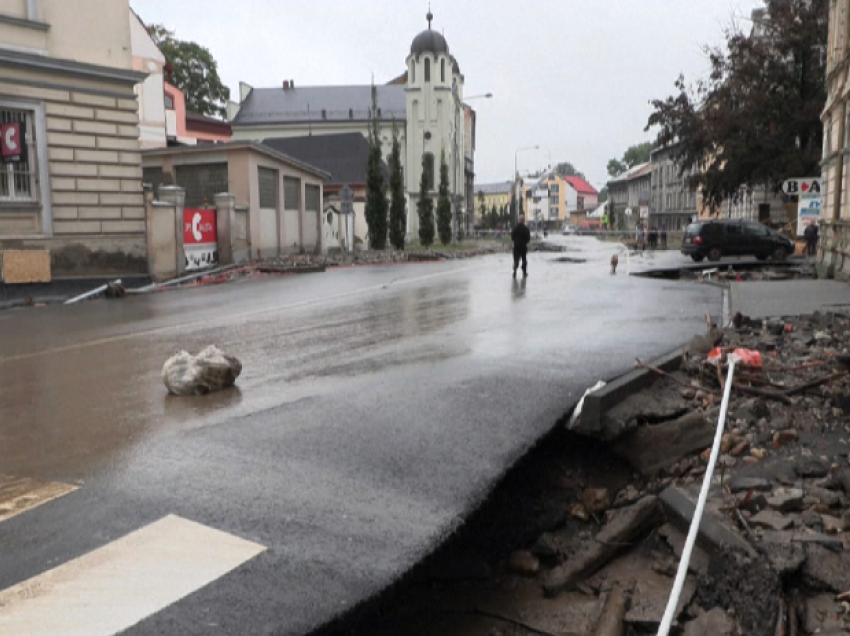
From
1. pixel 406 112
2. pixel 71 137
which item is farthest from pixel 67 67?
pixel 406 112

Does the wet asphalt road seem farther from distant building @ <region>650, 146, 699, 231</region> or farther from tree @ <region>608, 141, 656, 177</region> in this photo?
tree @ <region>608, 141, 656, 177</region>

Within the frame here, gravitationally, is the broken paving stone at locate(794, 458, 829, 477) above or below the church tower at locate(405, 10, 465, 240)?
below

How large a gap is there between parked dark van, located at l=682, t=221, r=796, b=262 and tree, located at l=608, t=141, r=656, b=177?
137630 millimetres

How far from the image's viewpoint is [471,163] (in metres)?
106

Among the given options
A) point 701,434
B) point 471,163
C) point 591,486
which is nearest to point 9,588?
point 591,486

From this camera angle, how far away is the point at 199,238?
24.6 m

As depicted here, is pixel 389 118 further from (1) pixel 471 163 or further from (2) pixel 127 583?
(2) pixel 127 583

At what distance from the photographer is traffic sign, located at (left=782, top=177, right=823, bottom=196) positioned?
85.1 ft

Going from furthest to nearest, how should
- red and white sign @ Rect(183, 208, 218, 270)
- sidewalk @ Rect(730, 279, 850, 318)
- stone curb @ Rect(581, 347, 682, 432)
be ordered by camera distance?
red and white sign @ Rect(183, 208, 218, 270) → sidewalk @ Rect(730, 279, 850, 318) → stone curb @ Rect(581, 347, 682, 432)

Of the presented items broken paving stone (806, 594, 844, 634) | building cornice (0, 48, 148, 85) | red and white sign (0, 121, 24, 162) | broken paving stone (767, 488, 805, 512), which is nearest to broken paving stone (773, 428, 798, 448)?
broken paving stone (767, 488, 805, 512)

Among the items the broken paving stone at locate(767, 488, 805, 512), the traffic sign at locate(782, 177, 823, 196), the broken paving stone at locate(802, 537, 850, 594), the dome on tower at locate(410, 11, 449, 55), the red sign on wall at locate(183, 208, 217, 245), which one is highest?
the dome on tower at locate(410, 11, 449, 55)

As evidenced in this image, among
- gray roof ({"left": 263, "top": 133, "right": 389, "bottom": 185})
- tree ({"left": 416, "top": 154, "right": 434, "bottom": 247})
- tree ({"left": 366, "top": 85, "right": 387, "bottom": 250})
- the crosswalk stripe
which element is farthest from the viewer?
gray roof ({"left": 263, "top": 133, "right": 389, "bottom": 185})

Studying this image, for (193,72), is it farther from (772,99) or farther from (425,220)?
(772,99)

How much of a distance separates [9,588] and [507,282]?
17.0 meters
